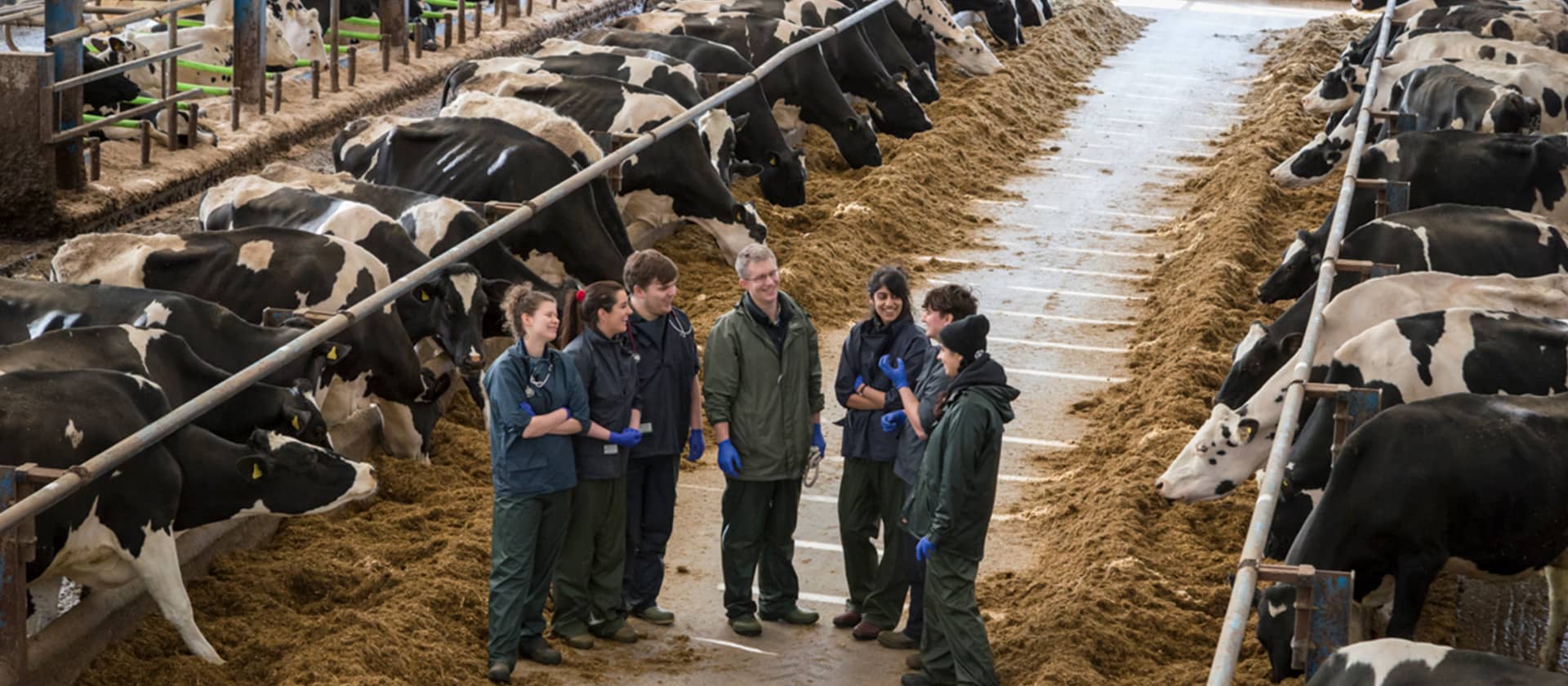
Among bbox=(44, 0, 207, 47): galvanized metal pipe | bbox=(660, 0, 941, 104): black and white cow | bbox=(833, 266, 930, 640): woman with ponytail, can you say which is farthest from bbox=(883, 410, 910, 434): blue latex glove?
bbox=(660, 0, 941, 104): black and white cow

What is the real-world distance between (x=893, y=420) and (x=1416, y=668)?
2618 millimetres

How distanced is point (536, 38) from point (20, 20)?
6343 millimetres

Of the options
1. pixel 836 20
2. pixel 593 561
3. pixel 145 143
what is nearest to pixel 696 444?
pixel 593 561

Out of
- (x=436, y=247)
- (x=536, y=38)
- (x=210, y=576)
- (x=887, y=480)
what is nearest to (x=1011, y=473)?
(x=887, y=480)

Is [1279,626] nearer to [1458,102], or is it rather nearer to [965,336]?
[965,336]

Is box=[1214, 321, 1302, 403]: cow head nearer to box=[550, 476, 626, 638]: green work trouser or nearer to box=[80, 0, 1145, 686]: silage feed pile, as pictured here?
box=[80, 0, 1145, 686]: silage feed pile

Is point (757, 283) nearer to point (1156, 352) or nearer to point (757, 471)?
point (757, 471)

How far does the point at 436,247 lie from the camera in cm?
1122

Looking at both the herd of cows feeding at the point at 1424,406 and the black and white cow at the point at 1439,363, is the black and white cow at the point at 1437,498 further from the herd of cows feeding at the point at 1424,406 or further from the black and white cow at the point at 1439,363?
the black and white cow at the point at 1439,363

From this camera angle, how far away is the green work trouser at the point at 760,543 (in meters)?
8.35

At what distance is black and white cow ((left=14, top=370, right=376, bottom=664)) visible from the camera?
7.26 metres

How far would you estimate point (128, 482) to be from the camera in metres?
7.43

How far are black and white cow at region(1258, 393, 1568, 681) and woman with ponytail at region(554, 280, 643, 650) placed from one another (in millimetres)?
2854

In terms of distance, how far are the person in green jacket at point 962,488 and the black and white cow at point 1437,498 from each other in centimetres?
134
